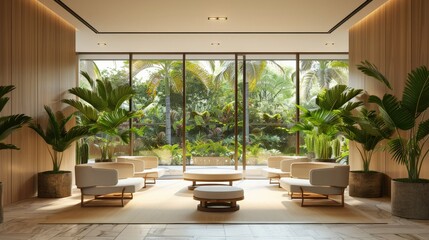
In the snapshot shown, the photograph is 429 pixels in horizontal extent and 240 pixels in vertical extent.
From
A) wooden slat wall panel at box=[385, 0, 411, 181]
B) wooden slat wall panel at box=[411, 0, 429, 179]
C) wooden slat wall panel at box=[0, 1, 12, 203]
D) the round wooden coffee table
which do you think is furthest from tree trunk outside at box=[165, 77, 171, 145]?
wooden slat wall panel at box=[411, 0, 429, 179]

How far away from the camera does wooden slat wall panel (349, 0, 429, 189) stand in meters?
7.51

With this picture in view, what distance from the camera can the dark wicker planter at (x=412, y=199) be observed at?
6679mm

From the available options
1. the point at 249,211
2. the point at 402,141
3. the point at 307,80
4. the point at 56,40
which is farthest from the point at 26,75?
the point at 307,80

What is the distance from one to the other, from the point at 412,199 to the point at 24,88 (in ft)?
A: 21.8

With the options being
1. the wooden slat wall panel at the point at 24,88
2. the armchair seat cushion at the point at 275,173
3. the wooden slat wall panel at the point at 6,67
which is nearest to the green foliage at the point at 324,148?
the armchair seat cushion at the point at 275,173

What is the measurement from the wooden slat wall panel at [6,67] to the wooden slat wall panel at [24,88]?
0.14 meters

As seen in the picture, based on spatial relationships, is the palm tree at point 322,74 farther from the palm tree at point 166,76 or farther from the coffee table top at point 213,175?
the coffee table top at point 213,175

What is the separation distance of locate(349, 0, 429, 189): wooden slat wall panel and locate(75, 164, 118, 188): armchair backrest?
503 centimetres

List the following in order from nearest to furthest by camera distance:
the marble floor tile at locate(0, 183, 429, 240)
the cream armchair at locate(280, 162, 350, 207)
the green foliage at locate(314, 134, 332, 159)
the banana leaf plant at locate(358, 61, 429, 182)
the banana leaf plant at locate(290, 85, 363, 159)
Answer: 1. the marble floor tile at locate(0, 183, 429, 240)
2. the banana leaf plant at locate(358, 61, 429, 182)
3. the cream armchair at locate(280, 162, 350, 207)
4. the banana leaf plant at locate(290, 85, 363, 159)
5. the green foliage at locate(314, 134, 332, 159)

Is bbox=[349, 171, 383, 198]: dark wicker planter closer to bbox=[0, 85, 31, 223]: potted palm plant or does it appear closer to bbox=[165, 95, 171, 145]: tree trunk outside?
bbox=[165, 95, 171, 145]: tree trunk outside

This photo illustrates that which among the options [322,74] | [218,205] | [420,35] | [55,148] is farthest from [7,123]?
[322,74]

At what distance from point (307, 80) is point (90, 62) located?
19.8 feet

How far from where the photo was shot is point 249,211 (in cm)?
743

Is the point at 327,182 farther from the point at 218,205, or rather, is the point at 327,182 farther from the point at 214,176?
the point at 214,176
